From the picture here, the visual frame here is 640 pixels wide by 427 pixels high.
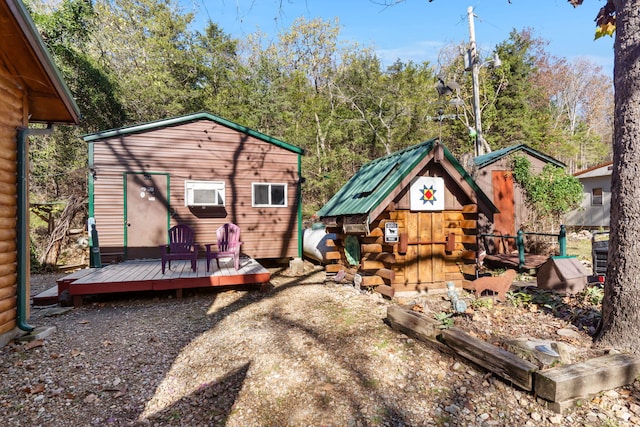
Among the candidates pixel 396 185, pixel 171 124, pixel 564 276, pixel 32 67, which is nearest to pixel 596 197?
pixel 564 276

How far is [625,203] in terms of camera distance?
3545 mm

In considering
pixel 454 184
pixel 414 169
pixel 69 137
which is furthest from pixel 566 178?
pixel 69 137

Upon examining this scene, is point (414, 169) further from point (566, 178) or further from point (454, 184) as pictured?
point (566, 178)

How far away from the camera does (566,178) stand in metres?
11.3

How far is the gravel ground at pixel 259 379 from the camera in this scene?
9.62 ft

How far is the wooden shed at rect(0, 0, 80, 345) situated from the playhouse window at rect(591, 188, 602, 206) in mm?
25633

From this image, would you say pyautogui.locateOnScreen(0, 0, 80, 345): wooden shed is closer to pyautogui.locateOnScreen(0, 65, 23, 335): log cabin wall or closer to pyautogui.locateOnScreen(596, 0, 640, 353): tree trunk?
pyautogui.locateOnScreen(0, 65, 23, 335): log cabin wall

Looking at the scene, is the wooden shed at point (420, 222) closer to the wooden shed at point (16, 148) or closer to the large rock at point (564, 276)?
the large rock at point (564, 276)

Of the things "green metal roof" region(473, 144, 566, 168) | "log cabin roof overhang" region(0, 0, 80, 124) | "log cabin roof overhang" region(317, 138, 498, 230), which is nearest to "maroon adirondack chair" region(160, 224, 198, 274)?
"log cabin roof overhang" region(0, 0, 80, 124)

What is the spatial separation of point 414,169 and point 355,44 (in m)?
21.3

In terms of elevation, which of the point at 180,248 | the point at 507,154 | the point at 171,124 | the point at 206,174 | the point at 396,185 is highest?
the point at 171,124

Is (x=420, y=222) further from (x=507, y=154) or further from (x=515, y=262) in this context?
(x=507, y=154)

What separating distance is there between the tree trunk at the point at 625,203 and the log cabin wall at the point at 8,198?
725 centimetres

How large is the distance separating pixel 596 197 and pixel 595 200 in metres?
0.19
